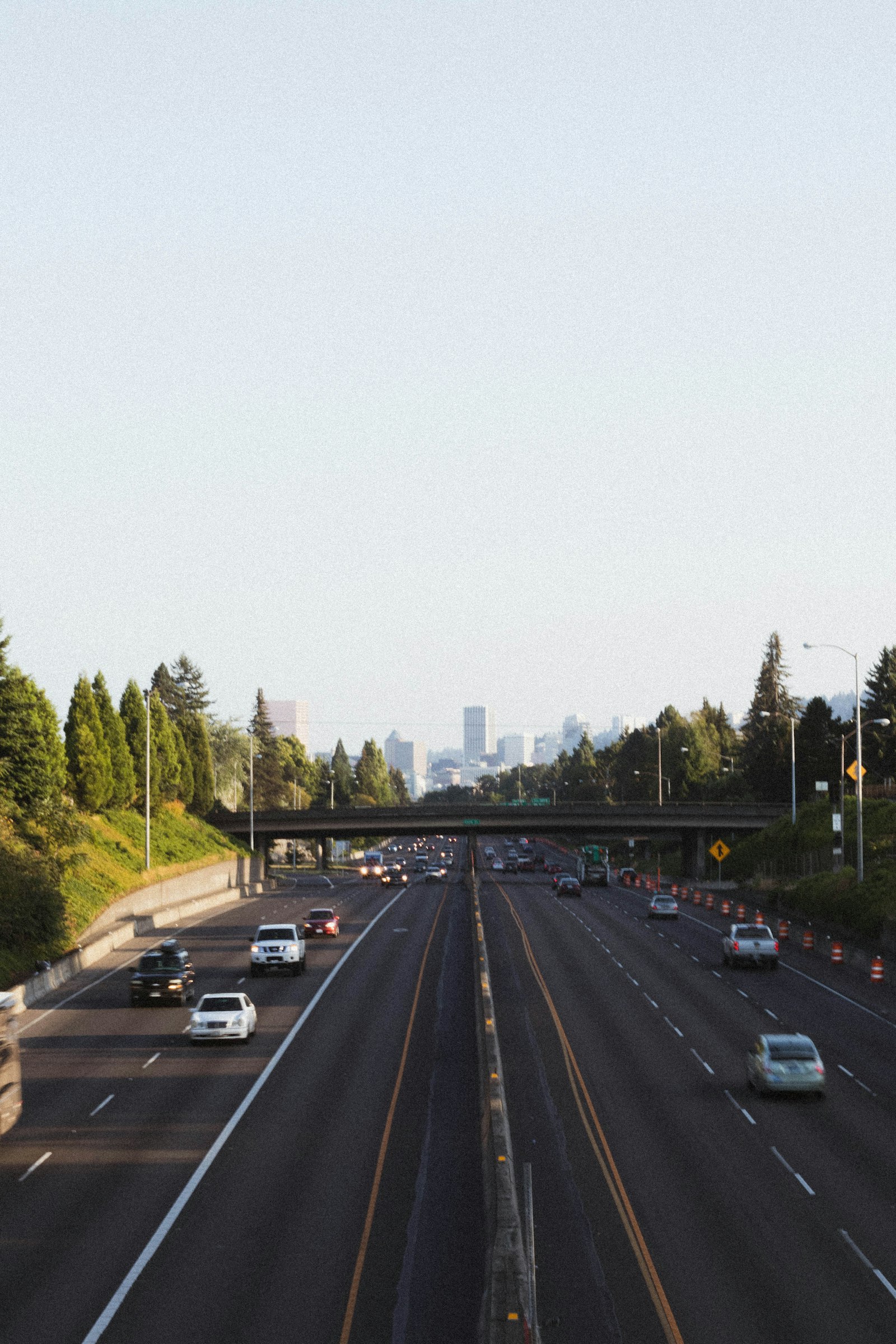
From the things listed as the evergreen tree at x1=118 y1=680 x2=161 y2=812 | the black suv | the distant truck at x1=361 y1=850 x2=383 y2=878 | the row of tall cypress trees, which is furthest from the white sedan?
the distant truck at x1=361 y1=850 x2=383 y2=878

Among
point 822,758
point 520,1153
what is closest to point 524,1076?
point 520,1153

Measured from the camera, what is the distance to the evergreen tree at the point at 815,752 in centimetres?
12256

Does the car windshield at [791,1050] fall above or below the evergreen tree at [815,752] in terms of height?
below

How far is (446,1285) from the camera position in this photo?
745 inches

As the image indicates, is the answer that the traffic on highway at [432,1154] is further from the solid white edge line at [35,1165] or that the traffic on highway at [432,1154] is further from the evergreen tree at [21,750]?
the evergreen tree at [21,750]

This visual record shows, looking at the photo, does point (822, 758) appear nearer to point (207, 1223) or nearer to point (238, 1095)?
point (238, 1095)

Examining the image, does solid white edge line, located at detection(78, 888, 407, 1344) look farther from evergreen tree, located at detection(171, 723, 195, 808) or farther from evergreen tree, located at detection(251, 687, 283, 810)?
evergreen tree, located at detection(251, 687, 283, 810)

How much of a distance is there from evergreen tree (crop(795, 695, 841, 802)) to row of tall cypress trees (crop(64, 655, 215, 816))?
176 feet

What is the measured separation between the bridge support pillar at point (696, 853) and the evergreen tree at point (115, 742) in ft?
171

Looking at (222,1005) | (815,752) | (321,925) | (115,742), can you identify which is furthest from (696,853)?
(222,1005)

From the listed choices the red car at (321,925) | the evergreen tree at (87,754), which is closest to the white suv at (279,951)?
the red car at (321,925)

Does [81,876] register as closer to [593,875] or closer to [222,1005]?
[222,1005]

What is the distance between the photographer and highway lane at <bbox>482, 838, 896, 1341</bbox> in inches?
722

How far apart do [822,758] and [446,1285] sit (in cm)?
10896
